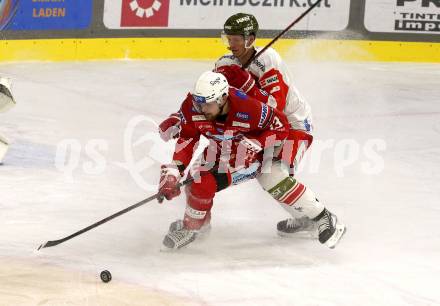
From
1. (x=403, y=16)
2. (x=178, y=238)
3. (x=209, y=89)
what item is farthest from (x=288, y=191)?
(x=403, y=16)

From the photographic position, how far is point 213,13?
10352 mm

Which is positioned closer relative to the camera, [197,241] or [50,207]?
[197,241]

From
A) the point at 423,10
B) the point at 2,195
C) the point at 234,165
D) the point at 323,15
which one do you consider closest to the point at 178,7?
the point at 323,15

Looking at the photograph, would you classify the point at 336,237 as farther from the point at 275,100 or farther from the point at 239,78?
the point at 239,78

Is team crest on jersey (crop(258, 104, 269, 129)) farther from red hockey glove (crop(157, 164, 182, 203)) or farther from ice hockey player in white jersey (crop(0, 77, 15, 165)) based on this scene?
ice hockey player in white jersey (crop(0, 77, 15, 165))

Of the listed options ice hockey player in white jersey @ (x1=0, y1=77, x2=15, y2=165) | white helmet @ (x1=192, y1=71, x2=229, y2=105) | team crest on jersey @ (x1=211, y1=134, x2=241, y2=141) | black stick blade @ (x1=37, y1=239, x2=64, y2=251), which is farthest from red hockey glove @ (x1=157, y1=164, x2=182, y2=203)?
ice hockey player in white jersey @ (x1=0, y1=77, x2=15, y2=165)

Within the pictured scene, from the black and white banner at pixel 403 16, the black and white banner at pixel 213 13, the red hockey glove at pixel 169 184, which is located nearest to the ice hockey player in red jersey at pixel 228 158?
the red hockey glove at pixel 169 184

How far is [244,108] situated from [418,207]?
5.65 ft

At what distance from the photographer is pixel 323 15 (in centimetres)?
1059

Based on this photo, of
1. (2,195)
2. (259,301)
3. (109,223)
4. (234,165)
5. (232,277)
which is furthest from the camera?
(2,195)

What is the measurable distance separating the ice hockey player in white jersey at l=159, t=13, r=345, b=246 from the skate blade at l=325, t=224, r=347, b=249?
0.6 inches

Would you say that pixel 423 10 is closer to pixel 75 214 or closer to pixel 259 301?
pixel 75 214

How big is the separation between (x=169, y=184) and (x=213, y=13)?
5487mm

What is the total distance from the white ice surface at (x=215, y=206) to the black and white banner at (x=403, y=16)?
109 centimetres
